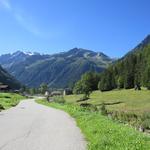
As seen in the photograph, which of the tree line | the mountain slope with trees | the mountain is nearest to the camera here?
the mountain

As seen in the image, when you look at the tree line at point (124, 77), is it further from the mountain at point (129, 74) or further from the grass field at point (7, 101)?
the grass field at point (7, 101)

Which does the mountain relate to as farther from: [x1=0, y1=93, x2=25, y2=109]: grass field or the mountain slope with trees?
[x1=0, y1=93, x2=25, y2=109]: grass field

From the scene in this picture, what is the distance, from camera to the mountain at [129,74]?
137m

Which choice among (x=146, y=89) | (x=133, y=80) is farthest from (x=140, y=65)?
(x=146, y=89)

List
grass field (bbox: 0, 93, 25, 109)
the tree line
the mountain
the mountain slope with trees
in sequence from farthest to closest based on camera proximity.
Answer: the tree line, the mountain slope with trees, the mountain, grass field (bbox: 0, 93, 25, 109)

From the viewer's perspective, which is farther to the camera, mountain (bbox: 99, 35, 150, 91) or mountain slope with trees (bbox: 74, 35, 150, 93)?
mountain slope with trees (bbox: 74, 35, 150, 93)

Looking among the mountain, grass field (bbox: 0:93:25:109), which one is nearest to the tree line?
the mountain

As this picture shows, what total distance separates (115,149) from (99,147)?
3.08 feet

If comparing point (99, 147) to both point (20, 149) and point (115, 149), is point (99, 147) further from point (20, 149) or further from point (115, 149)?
point (20, 149)

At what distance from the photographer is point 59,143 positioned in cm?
1914

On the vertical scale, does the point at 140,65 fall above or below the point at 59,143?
above

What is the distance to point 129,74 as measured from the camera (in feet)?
496

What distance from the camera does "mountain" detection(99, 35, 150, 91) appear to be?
137 m

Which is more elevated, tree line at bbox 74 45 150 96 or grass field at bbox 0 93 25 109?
tree line at bbox 74 45 150 96
